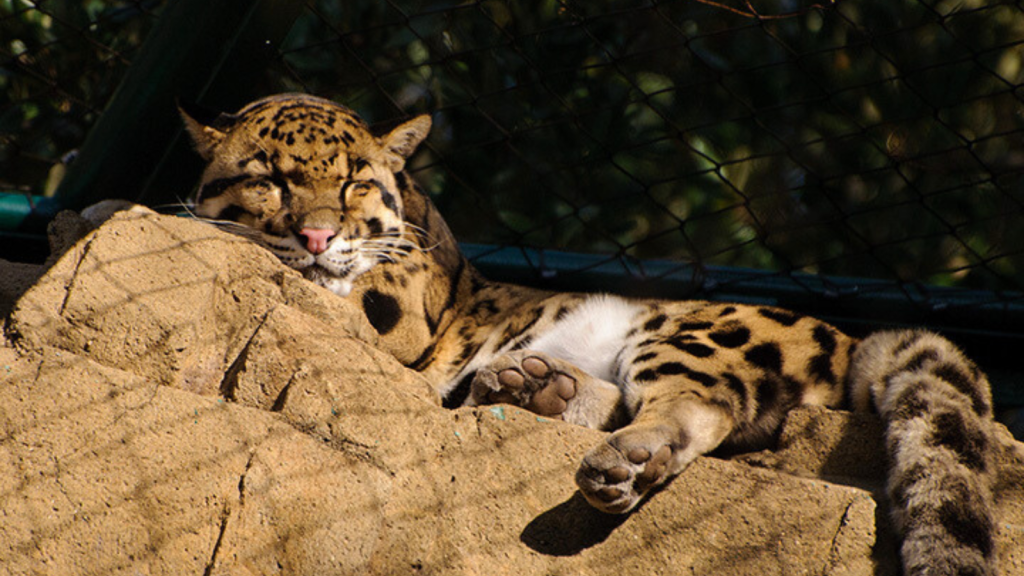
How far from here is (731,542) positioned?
2.42 metres

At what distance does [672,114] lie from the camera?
5.12m

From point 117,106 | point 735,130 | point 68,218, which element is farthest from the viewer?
point 735,130

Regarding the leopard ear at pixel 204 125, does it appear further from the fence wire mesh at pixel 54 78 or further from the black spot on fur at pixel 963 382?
the black spot on fur at pixel 963 382

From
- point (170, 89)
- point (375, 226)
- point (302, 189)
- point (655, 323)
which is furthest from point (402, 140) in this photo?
point (655, 323)

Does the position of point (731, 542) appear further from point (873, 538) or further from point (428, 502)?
point (428, 502)

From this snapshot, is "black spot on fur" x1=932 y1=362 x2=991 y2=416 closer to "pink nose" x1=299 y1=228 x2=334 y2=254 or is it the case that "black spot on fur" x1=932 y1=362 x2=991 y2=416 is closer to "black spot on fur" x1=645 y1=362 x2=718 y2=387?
"black spot on fur" x1=645 y1=362 x2=718 y2=387

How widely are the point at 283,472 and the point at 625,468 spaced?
0.73m

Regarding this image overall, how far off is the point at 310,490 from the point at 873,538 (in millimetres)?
1206

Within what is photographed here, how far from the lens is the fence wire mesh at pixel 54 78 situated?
15.8 ft

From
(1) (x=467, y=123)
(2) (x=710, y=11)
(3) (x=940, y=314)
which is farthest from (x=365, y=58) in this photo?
(3) (x=940, y=314)

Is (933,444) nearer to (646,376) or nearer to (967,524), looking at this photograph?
(967,524)

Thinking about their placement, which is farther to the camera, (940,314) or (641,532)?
(940,314)

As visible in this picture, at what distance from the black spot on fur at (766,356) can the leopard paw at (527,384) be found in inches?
20.3

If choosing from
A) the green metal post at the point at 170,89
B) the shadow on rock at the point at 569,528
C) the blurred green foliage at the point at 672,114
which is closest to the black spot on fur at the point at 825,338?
the shadow on rock at the point at 569,528
